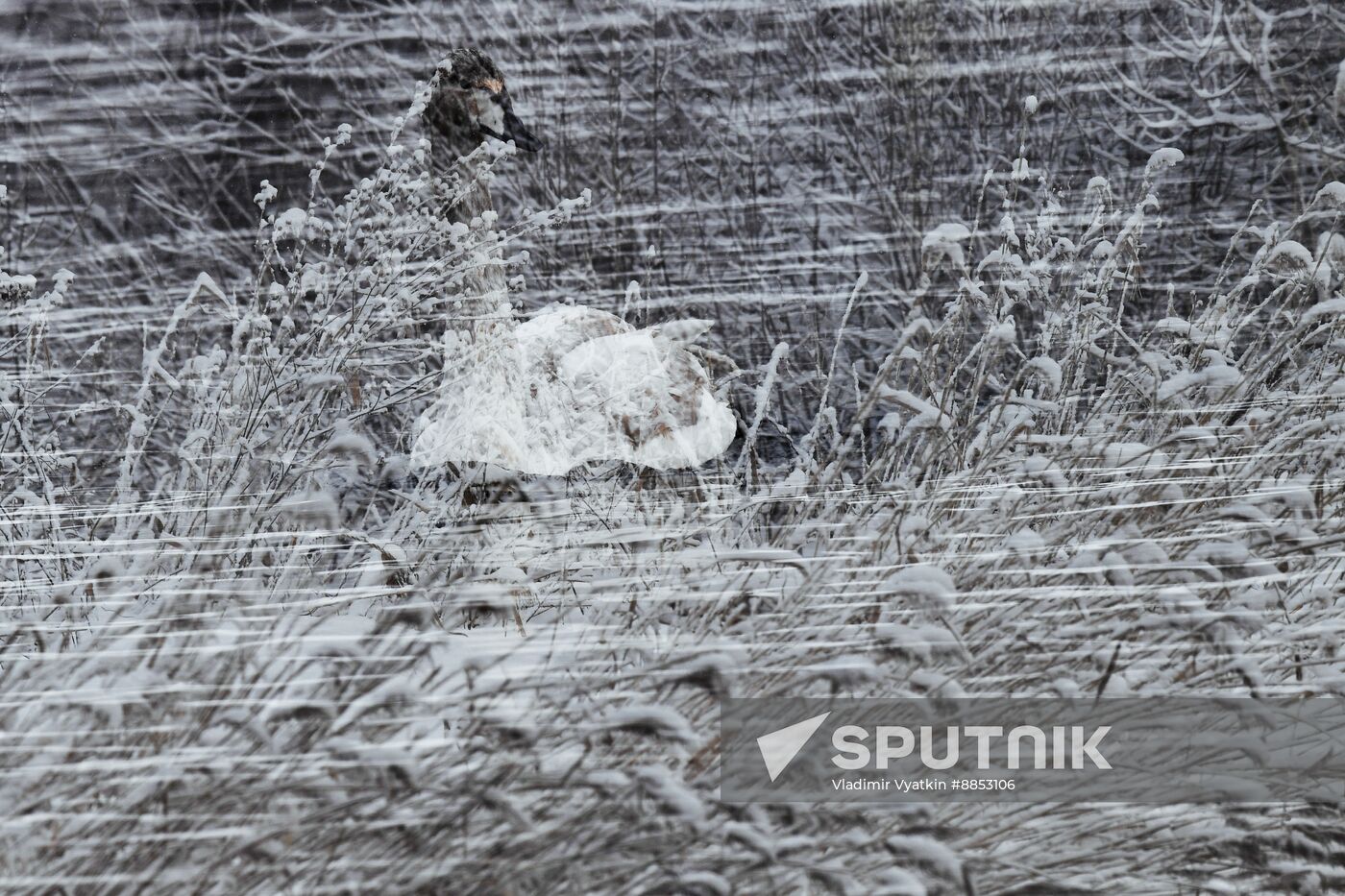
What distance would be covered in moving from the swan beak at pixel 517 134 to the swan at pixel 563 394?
0.20 meters

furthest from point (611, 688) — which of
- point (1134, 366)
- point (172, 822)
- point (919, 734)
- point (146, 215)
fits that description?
point (146, 215)

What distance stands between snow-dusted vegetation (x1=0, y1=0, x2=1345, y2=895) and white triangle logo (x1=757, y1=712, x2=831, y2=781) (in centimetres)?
6

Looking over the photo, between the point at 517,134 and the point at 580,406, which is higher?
the point at 517,134

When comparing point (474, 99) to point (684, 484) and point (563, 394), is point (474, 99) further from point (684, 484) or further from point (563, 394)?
point (684, 484)

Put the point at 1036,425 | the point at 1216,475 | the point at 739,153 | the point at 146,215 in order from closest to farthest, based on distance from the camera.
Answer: the point at 1216,475 → the point at 1036,425 → the point at 739,153 → the point at 146,215

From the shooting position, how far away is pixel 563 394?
2.25m

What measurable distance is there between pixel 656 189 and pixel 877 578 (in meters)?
2.06

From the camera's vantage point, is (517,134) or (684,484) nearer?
(684,484)

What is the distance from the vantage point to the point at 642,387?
7.49ft

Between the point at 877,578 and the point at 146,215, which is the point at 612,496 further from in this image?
the point at 146,215

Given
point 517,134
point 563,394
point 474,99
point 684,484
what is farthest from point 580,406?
point 474,99

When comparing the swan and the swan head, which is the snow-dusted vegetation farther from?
the swan head

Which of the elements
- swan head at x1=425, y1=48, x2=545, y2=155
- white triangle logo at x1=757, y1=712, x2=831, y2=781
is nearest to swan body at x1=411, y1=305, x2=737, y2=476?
swan head at x1=425, y1=48, x2=545, y2=155

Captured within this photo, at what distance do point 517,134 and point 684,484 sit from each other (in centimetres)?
86
